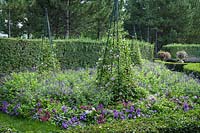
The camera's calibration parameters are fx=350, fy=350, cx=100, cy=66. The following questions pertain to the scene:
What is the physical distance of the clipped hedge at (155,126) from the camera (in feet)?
11.7

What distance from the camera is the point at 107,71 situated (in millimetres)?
6738

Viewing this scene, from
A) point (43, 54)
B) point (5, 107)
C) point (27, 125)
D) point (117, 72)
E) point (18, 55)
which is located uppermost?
point (43, 54)

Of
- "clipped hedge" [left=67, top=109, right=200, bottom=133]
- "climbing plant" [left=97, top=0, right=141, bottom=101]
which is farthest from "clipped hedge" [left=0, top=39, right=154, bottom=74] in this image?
"clipped hedge" [left=67, top=109, right=200, bottom=133]

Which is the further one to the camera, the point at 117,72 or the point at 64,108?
the point at 117,72

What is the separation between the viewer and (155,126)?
Answer: 374cm

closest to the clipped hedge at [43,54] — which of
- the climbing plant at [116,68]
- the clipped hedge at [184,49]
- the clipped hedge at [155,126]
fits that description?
the climbing plant at [116,68]

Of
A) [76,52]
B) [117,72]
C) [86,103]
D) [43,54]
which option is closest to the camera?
[86,103]

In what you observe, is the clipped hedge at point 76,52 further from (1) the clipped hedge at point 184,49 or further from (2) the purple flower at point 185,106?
(1) the clipped hedge at point 184,49

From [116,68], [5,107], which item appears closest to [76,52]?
[116,68]

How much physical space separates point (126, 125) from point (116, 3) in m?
3.21

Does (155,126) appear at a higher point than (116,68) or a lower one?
lower

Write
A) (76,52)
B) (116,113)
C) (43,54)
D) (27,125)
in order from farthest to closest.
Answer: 1. (76,52)
2. (43,54)
3. (116,113)
4. (27,125)

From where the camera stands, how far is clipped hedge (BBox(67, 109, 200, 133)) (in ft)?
11.7

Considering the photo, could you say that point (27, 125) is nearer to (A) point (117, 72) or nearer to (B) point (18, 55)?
(A) point (117, 72)
